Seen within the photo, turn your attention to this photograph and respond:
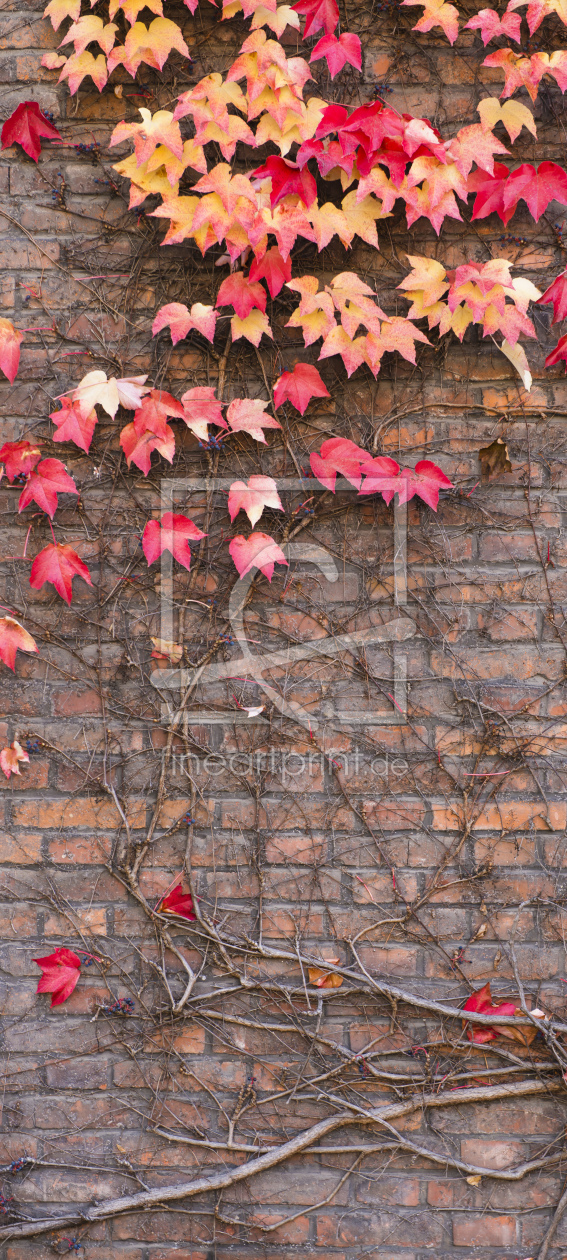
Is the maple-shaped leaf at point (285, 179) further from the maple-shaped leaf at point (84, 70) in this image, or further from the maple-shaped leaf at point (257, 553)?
the maple-shaped leaf at point (257, 553)

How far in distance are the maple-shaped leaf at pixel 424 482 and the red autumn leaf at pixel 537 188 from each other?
52cm

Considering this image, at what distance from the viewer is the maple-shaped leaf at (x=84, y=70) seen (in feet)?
4.88

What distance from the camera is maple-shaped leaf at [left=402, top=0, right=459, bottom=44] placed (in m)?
1.46

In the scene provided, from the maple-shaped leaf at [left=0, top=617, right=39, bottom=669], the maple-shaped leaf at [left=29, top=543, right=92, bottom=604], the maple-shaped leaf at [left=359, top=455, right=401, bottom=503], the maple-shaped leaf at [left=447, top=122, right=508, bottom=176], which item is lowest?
the maple-shaped leaf at [left=0, top=617, right=39, bottom=669]

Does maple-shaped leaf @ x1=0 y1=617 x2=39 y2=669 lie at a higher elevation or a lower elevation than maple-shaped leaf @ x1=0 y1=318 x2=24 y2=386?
lower

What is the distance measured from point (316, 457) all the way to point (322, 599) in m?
0.29

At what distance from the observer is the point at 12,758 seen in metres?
1.55

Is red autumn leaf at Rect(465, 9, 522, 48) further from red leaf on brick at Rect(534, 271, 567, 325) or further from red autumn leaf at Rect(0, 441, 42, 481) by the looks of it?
red autumn leaf at Rect(0, 441, 42, 481)

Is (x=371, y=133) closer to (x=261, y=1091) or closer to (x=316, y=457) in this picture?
(x=316, y=457)

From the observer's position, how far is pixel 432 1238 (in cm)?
147

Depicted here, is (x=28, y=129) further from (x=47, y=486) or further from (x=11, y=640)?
(x=11, y=640)

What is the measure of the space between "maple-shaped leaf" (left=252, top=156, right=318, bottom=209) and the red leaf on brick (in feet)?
1.63

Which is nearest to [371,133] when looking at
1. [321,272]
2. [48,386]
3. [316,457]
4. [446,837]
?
[321,272]

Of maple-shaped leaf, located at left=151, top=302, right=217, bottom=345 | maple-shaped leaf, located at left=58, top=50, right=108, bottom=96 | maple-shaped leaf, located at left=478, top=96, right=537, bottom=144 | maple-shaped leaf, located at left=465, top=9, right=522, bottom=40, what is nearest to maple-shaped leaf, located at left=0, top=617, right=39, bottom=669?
maple-shaped leaf, located at left=151, top=302, right=217, bottom=345
